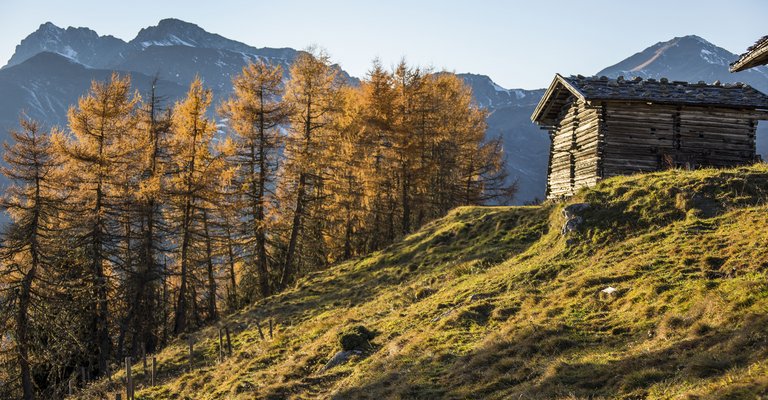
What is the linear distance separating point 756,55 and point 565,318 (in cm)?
687

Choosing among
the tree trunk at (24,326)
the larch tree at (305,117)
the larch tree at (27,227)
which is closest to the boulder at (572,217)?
the larch tree at (305,117)

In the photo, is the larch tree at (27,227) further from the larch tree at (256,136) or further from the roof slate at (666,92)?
the roof slate at (666,92)

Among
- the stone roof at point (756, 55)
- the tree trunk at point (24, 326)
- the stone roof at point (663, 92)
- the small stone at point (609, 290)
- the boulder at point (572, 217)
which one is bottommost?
the tree trunk at point (24, 326)

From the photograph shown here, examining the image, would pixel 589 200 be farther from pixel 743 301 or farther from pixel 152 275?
pixel 152 275

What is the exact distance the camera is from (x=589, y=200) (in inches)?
733

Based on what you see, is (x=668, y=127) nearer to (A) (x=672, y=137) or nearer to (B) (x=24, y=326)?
(A) (x=672, y=137)

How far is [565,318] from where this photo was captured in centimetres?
1185

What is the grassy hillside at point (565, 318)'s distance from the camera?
8.54m

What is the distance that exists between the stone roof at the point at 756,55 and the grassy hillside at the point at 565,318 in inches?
155

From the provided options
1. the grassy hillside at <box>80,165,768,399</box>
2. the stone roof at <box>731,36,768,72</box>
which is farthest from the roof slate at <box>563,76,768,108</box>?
the stone roof at <box>731,36,768,72</box>

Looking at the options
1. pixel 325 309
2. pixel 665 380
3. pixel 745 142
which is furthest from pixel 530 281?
pixel 745 142

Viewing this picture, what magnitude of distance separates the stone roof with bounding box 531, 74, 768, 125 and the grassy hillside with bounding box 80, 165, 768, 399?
5.93 m

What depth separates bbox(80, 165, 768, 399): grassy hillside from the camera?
8.54 m

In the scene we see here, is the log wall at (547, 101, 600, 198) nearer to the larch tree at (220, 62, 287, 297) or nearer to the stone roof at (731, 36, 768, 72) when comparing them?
the stone roof at (731, 36, 768, 72)
